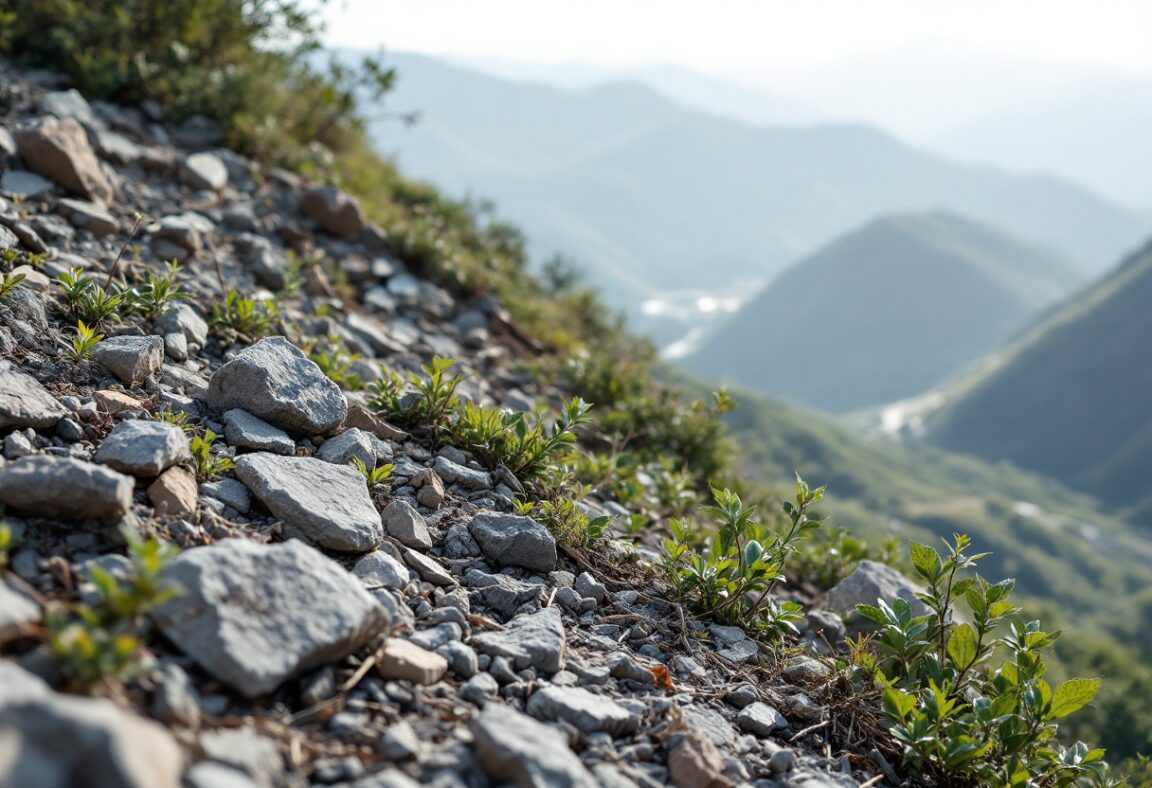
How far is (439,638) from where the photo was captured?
12.9 ft

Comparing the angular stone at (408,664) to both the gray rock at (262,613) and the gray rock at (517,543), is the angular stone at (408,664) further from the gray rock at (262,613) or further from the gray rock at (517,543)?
the gray rock at (517,543)

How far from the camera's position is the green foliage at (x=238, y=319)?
638 centimetres

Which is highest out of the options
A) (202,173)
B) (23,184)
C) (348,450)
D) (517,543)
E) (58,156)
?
(58,156)

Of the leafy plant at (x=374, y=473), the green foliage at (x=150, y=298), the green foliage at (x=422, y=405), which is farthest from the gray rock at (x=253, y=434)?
the green foliage at (x=150, y=298)

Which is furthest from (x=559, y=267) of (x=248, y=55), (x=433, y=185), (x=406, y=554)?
(x=406, y=554)

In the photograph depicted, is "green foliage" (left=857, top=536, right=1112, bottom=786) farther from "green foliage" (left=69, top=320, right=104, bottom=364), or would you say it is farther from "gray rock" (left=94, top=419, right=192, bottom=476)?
"green foliage" (left=69, top=320, right=104, bottom=364)

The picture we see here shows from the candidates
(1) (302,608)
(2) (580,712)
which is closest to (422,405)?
(1) (302,608)

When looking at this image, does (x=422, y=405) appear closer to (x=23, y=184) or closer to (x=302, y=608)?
(x=302, y=608)

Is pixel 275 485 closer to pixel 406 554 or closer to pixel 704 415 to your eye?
pixel 406 554

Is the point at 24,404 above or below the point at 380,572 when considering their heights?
above

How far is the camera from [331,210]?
32.7 feet

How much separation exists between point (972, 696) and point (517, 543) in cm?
288

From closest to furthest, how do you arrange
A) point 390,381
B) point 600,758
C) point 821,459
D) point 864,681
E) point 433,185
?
point 600,758 < point 864,681 < point 390,381 < point 433,185 < point 821,459

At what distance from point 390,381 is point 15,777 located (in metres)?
4.32
